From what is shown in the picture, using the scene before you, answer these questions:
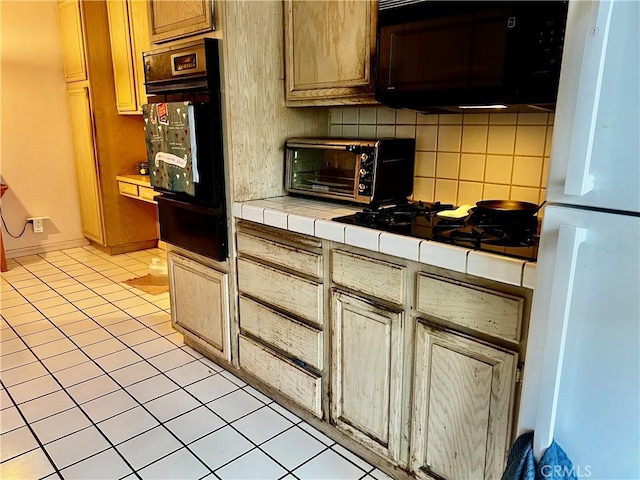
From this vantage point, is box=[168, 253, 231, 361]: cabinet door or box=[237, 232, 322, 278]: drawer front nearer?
box=[237, 232, 322, 278]: drawer front

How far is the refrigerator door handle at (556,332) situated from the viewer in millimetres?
965

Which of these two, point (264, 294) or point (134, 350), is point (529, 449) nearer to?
point (264, 294)

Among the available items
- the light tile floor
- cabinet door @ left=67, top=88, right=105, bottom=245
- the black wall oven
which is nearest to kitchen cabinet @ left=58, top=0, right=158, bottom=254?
cabinet door @ left=67, top=88, right=105, bottom=245

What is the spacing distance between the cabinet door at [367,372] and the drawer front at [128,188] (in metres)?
2.85

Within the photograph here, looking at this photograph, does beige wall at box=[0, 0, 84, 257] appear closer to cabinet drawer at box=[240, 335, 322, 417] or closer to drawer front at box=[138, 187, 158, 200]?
drawer front at box=[138, 187, 158, 200]

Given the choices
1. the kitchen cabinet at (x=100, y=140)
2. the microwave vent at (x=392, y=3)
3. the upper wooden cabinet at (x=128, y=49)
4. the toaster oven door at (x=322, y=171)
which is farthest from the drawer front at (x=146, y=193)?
the microwave vent at (x=392, y=3)

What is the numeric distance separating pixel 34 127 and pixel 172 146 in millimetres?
2830

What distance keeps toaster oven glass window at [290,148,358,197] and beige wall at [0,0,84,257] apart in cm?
321

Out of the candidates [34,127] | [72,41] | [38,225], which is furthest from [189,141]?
[38,225]

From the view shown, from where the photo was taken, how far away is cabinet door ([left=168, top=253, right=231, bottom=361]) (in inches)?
89.0

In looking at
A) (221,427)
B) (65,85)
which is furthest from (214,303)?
(65,85)

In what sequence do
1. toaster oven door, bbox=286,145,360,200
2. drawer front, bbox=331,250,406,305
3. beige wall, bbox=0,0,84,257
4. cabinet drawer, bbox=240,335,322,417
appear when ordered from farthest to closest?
beige wall, bbox=0,0,84,257 → toaster oven door, bbox=286,145,360,200 → cabinet drawer, bbox=240,335,322,417 → drawer front, bbox=331,250,406,305

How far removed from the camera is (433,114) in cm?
199

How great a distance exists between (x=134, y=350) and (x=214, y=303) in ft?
2.16
